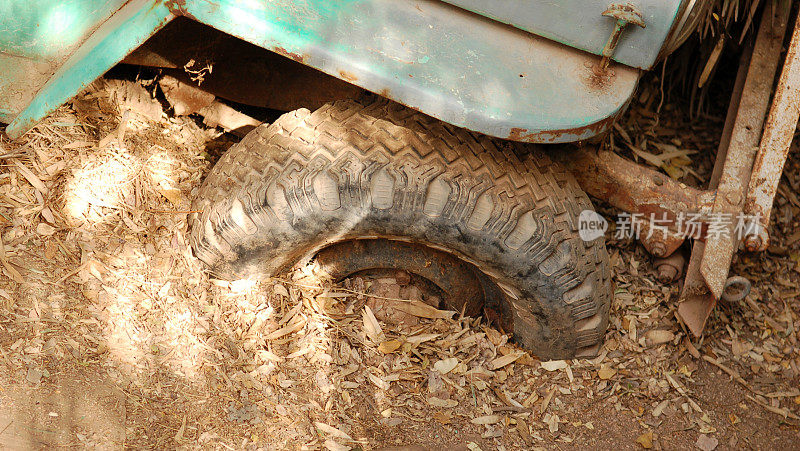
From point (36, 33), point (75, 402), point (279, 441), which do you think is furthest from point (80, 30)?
point (279, 441)

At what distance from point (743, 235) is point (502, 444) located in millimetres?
1172

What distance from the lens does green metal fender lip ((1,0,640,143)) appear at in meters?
2.02

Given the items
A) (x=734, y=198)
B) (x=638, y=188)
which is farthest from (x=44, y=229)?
(x=734, y=198)

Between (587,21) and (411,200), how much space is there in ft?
2.51

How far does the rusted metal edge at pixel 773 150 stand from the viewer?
2.54 metres

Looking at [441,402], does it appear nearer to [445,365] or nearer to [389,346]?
[445,365]

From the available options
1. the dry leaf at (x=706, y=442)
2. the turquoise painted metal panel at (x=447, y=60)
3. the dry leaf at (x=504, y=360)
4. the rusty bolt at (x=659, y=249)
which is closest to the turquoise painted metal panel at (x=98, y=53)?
the turquoise painted metal panel at (x=447, y=60)

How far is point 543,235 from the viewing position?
2.33 meters

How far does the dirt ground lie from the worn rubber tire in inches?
10.8

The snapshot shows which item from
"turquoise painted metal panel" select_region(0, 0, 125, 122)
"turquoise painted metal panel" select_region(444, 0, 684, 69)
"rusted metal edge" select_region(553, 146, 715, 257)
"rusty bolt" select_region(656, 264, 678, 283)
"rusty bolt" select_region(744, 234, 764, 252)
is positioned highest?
"turquoise painted metal panel" select_region(444, 0, 684, 69)

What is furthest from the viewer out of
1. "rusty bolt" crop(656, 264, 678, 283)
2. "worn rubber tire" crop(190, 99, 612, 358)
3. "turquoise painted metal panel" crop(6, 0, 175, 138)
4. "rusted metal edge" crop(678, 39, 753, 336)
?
"rusty bolt" crop(656, 264, 678, 283)

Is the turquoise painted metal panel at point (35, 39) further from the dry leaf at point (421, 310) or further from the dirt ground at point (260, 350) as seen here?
the dry leaf at point (421, 310)

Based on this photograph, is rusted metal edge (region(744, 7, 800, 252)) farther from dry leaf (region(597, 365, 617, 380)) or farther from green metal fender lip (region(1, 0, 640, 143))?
green metal fender lip (region(1, 0, 640, 143))

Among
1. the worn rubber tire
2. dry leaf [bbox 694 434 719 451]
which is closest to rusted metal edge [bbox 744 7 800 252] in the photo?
the worn rubber tire
